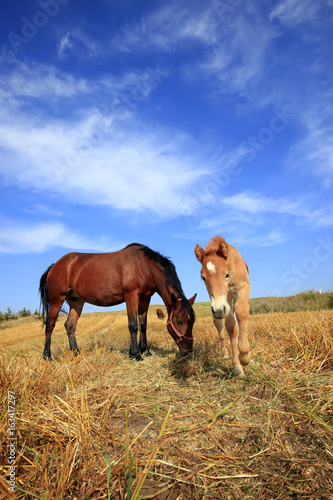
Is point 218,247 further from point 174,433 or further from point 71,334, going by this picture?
point 71,334

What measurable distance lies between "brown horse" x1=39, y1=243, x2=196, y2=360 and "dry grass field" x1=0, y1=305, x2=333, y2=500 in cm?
221

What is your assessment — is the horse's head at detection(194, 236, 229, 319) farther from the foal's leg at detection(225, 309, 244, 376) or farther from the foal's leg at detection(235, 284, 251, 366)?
the foal's leg at detection(225, 309, 244, 376)

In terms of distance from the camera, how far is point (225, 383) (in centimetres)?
402

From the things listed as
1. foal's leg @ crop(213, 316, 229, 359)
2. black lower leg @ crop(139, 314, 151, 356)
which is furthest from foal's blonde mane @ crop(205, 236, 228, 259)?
black lower leg @ crop(139, 314, 151, 356)

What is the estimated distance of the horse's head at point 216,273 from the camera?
3481 mm

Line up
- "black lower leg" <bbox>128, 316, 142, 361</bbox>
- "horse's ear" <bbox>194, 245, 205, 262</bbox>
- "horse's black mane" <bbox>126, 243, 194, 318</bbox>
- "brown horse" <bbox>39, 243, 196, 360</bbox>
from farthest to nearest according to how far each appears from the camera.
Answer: "brown horse" <bbox>39, 243, 196, 360</bbox>, "black lower leg" <bbox>128, 316, 142, 361</bbox>, "horse's black mane" <bbox>126, 243, 194, 318</bbox>, "horse's ear" <bbox>194, 245, 205, 262</bbox>

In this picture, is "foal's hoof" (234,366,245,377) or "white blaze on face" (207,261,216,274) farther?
"foal's hoof" (234,366,245,377)

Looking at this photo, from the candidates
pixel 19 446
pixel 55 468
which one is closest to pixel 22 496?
pixel 55 468

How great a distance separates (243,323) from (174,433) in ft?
5.96

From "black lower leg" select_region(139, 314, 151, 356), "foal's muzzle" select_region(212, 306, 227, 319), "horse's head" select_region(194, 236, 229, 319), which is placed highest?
"horse's head" select_region(194, 236, 229, 319)

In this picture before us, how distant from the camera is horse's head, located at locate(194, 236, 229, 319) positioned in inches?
137

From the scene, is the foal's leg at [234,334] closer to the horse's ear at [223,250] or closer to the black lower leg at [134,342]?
the horse's ear at [223,250]

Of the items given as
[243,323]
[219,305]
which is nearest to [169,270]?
[243,323]

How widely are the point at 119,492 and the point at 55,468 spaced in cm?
57
